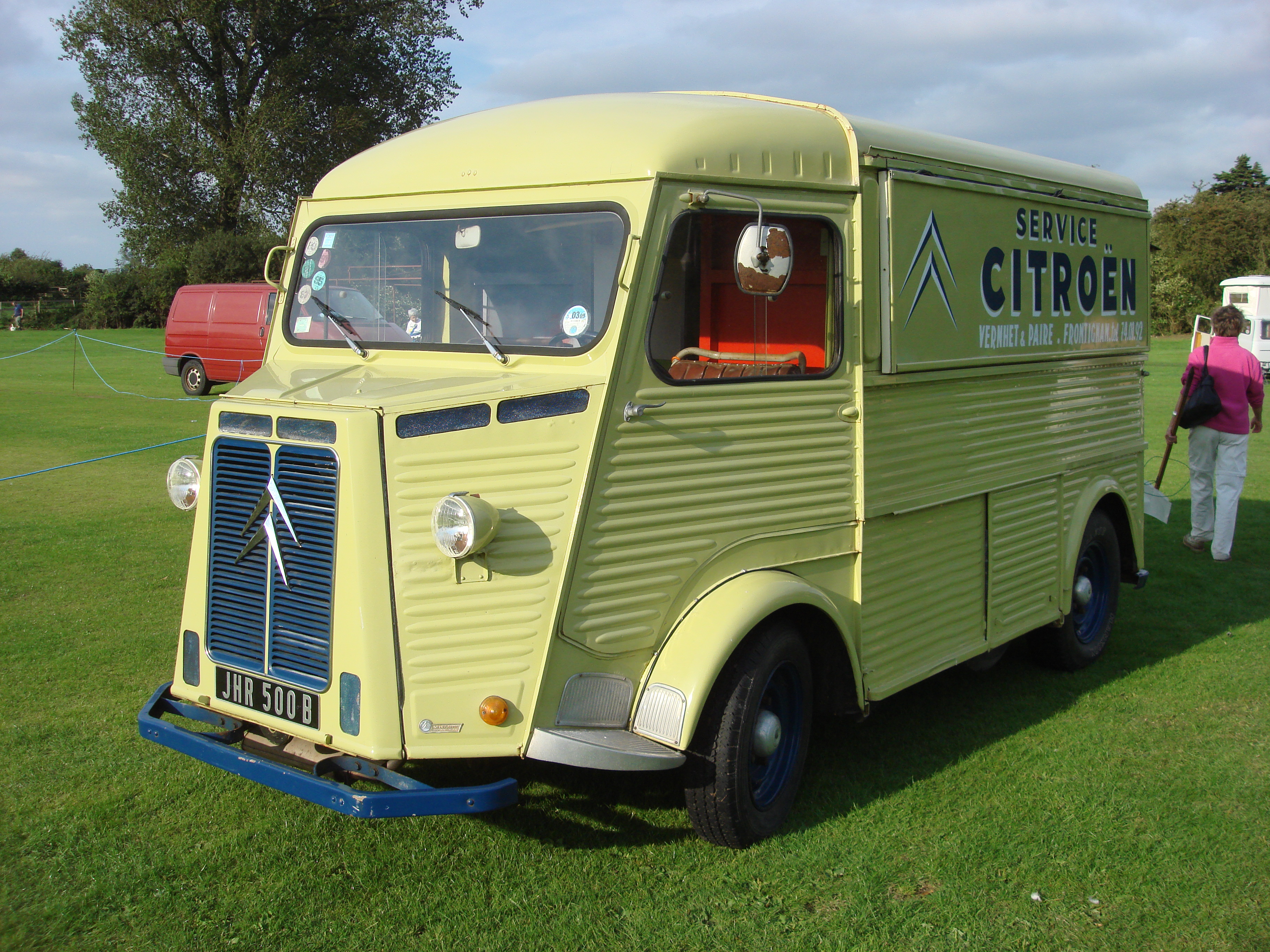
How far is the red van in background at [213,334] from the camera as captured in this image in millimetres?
21812

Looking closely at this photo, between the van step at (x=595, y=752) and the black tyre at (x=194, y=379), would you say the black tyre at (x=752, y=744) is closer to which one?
the van step at (x=595, y=752)

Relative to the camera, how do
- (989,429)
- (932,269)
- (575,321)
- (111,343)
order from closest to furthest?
(575,321) < (932,269) < (989,429) < (111,343)

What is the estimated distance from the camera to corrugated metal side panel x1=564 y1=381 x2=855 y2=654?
3666 millimetres

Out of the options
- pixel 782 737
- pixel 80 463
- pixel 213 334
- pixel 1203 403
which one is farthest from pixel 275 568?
pixel 213 334

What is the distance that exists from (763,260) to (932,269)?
4.77ft

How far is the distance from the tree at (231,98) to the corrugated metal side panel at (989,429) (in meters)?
28.9

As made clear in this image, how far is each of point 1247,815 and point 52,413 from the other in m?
18.6

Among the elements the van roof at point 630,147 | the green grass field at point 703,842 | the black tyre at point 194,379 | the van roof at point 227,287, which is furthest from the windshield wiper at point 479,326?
the black tyre at point 194,379

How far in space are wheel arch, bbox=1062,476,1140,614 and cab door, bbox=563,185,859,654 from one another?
2302 mm

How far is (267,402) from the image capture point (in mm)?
3713

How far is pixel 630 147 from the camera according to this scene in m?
3.83

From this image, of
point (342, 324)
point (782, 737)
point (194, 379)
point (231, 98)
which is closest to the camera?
point (782, 737)

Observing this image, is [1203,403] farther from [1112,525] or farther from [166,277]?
[166,277]

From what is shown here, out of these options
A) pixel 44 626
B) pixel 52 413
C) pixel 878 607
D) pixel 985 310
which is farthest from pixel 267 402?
pixel 52 413
